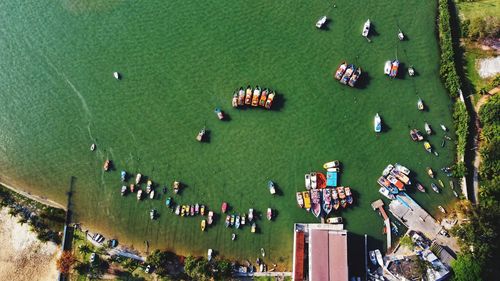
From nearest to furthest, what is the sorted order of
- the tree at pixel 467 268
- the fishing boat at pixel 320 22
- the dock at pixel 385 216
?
1. the tree at pixel 467 268
2. the dock at pixel 385 216
3. the fishing boat at pixel 320 22

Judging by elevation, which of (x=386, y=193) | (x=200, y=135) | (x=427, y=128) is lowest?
(x=386, y=193)

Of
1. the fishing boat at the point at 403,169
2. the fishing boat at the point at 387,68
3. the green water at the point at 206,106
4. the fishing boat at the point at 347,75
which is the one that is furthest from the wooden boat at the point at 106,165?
the fishing boat at the point at 387,68

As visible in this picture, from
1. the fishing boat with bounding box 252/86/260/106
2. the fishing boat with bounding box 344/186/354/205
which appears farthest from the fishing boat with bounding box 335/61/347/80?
→ the fishing boat with bounding box 344/186/354/205

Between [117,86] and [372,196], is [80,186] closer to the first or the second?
[117,86]

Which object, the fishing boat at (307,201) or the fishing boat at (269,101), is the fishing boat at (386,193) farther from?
the fishing boat at (269,101)

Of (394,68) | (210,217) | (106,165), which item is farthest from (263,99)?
(106,165)

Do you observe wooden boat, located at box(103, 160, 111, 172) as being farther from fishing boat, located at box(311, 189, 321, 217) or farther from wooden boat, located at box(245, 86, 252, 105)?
fishing boat, located at box(311, 189, 321, 217)

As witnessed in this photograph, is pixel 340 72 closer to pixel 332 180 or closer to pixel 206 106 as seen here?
pixel 332 180

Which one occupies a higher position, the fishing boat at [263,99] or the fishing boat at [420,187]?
the fishing boat at [263,99]
